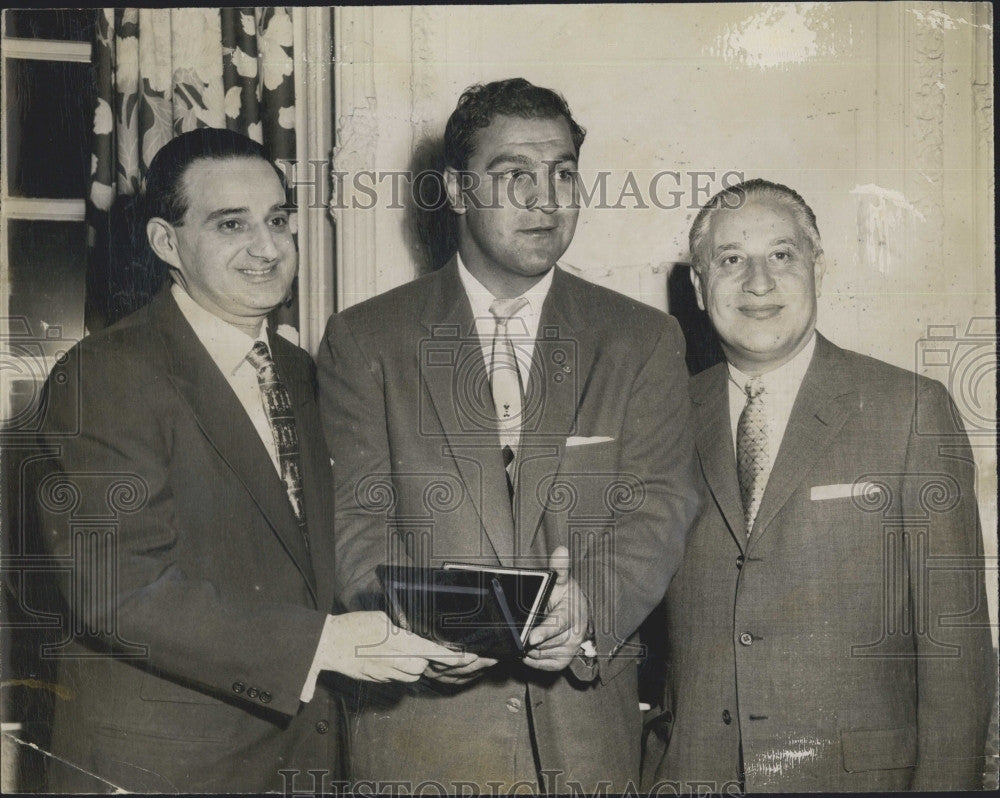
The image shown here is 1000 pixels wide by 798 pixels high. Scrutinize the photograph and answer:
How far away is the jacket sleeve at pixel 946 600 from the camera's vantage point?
360cm

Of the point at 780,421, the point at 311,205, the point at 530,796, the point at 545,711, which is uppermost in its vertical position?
the point at 311,205

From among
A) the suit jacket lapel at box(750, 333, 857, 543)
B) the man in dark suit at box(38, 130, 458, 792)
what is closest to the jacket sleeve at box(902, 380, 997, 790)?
the suit jacket lapel at box(750, 333, 857, 543)

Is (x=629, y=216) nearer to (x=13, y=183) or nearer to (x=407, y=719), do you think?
(x=407, y=719)

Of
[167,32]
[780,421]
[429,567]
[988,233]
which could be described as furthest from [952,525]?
[167,32]

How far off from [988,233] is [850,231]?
439 millimetres

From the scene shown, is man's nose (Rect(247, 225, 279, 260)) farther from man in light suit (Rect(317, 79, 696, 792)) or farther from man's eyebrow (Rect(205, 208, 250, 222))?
man in light suit (Rect(317, 79, 696, 792))

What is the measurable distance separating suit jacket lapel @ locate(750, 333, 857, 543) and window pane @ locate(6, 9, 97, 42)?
2.35 metres

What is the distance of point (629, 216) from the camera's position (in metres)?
3.67

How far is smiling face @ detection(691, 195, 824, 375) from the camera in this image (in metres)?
3.59

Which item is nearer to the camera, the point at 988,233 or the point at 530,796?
the point at 530,796

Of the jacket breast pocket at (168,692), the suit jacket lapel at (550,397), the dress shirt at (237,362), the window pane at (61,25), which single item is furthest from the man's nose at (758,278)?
the window pane at (61,25)

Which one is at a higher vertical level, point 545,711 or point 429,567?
point 429,567

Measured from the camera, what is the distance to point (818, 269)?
3.65m

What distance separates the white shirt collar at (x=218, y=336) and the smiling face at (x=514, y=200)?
69 cm
